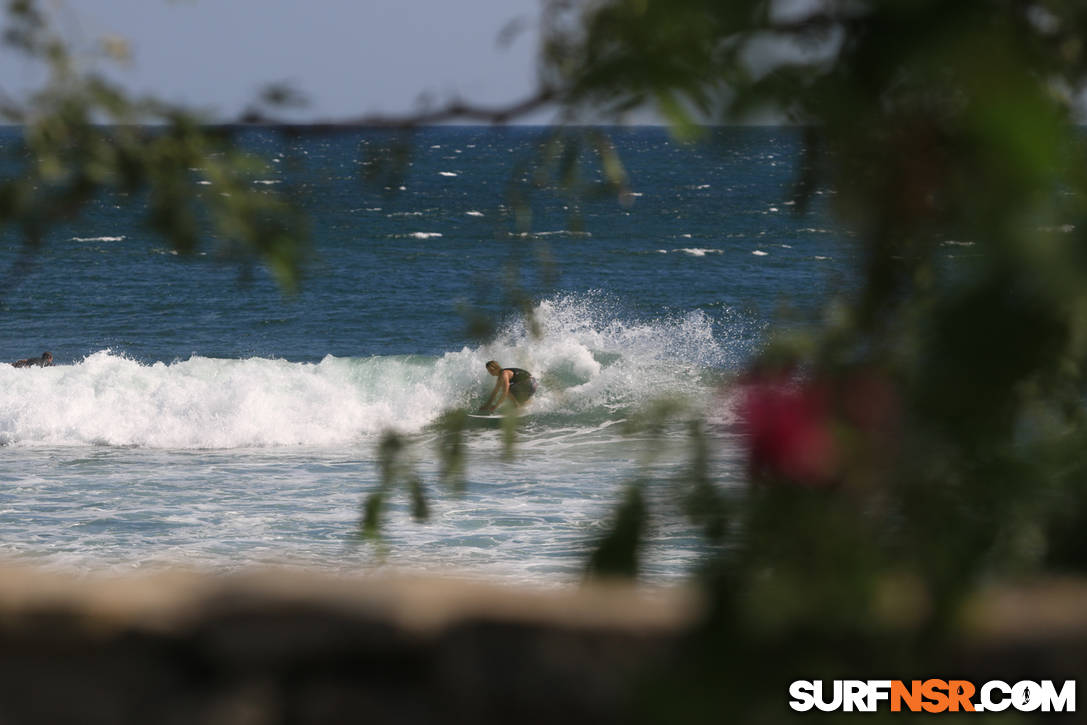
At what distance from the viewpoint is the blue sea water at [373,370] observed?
1448 mm

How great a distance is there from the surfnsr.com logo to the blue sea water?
0.18 metres

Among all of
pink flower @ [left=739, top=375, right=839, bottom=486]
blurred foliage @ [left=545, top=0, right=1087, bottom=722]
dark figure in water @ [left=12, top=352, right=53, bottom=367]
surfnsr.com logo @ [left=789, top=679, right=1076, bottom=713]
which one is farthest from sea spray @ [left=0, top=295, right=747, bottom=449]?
pink flower @ [left=739, top=375, right=839, bottom=486]

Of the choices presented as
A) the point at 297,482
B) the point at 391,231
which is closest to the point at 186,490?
the point at 297,482

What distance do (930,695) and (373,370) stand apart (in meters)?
20.7

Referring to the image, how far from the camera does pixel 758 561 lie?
0.73m

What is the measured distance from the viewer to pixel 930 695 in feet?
2.66

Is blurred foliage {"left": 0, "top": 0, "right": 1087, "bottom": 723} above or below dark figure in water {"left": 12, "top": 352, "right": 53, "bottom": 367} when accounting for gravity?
above

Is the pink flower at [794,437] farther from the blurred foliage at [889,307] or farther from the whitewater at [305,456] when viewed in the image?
the whitewater at [305,456]

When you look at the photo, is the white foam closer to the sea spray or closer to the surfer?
the sea spray

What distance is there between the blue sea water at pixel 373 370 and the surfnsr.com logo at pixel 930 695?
18cm

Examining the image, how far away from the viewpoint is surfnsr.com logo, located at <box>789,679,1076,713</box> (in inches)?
28.8

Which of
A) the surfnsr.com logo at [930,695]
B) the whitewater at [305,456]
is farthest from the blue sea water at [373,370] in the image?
the surfnsr.com logo at [930,695]

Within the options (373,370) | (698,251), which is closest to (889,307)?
(373,370)

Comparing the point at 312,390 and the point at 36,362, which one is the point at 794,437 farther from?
the point at 36,362
